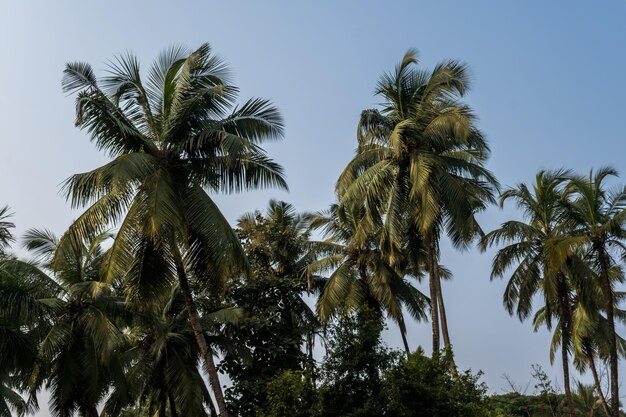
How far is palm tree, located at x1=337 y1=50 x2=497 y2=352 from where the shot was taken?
64.3 ft

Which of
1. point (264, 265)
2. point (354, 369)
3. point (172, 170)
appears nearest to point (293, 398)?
point (354, 369)

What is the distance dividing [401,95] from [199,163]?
7525mm

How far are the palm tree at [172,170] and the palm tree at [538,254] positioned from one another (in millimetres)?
10312

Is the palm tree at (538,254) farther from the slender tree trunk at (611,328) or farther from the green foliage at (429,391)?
the green foliage at (429,391)

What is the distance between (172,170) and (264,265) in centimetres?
965

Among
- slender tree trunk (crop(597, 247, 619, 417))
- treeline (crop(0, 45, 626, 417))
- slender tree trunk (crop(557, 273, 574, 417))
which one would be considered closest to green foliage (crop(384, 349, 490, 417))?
treeline (crop(0, 45, 626, 417))

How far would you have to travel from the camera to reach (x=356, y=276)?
86.8 feet

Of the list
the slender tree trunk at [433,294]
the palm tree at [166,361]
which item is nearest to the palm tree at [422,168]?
the slender tree trunk at [433,294]

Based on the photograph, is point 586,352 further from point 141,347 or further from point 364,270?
point 141,347

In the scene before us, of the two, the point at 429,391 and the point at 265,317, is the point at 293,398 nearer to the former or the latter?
the point at 429,391

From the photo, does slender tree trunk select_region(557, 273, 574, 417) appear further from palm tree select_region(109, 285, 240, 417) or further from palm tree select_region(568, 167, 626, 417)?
palm tree select_region(109, 285, 240, 417)

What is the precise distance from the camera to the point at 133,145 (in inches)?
626

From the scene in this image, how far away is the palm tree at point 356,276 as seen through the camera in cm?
2544

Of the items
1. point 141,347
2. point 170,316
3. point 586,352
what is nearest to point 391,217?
point 170,316
